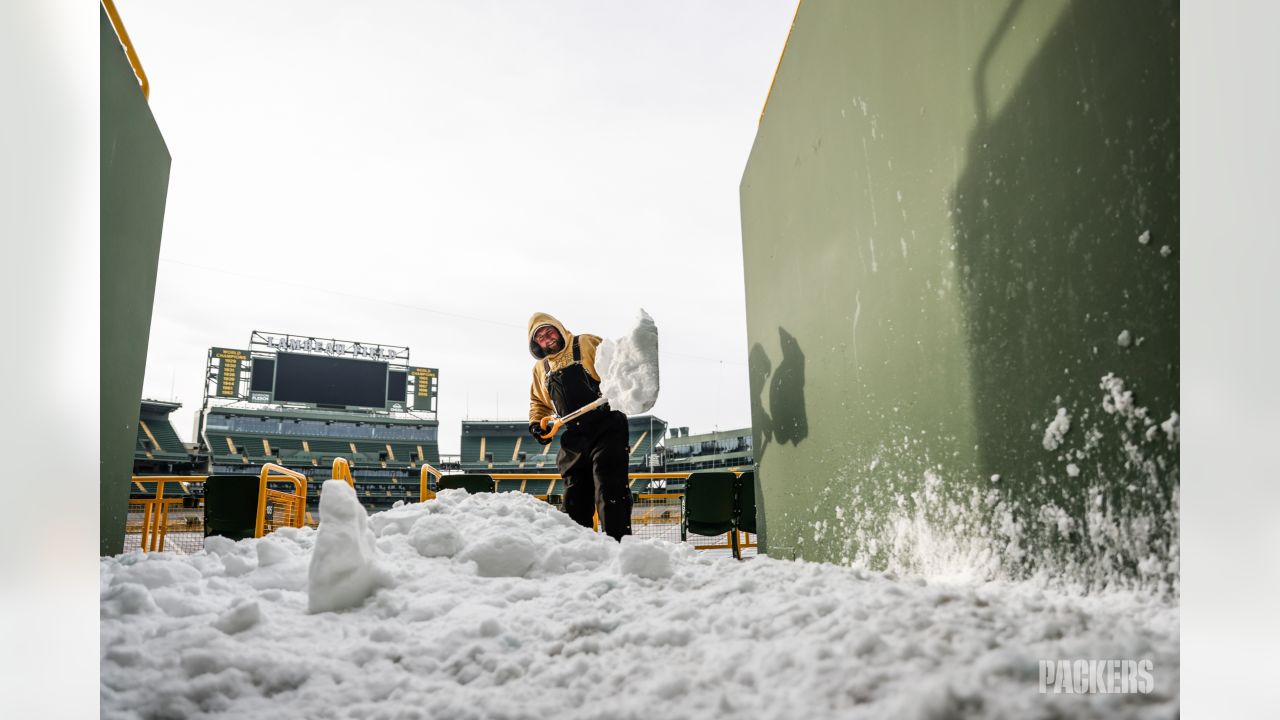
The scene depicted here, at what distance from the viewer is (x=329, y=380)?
31.1 metres

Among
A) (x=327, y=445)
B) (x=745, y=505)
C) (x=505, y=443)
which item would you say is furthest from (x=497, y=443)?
(x=745, y=505)

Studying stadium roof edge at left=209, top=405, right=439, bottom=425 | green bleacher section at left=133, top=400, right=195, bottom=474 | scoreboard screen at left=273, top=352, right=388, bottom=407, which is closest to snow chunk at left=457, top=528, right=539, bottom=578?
scoreboard screen at left=273, top=352, right=388, bottom=407

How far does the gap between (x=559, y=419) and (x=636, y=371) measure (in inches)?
27.9

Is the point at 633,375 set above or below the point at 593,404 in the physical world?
above

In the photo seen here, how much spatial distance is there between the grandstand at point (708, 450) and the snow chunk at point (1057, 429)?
2971 cm

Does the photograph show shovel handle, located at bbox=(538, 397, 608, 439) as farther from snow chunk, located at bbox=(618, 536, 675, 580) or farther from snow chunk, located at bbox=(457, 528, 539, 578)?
snow chunk, located at bbox=(618, 536, 675, 580)

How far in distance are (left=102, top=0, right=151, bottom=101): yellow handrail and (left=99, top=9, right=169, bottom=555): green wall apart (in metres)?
0.07

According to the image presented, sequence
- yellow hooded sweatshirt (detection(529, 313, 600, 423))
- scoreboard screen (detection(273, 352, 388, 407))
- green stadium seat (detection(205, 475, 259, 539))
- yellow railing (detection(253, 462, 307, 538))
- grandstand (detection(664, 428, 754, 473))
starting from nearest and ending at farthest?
yellow hooded sweatshirt (detection(529, 313, 600, 423)) → yellow railing (detection(253, 462, 307, 538)) → green stadium seat (detection(205, 475, 259, 539)) → scoreboard screen (detection(273, 352, 388, 407)) → grandstand (detection(664, 428, 754, 473))

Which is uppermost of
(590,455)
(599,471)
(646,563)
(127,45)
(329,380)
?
(329,380)

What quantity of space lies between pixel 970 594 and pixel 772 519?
2374 millimetres

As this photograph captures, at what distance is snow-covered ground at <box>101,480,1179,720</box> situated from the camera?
1090 millimetres

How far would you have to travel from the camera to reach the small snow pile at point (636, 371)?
15.0ft

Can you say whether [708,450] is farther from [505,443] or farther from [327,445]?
[327,445]
